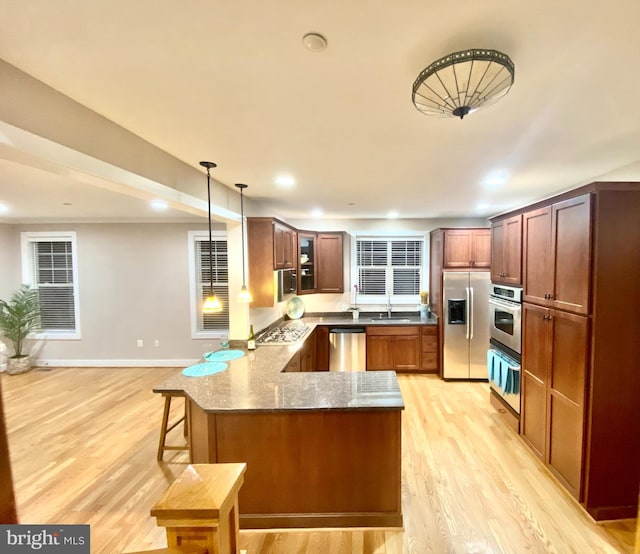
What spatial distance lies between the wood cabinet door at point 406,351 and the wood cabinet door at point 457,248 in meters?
1.27

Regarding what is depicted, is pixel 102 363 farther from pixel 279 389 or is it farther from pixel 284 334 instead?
pixel 279 389

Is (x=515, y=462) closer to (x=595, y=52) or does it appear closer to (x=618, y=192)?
(x=618, y=192)

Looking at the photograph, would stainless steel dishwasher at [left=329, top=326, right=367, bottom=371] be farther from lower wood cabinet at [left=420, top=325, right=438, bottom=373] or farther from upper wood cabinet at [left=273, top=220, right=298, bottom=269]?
upper wood cabinet at [left=273, top=220, right=298, bottom=269]

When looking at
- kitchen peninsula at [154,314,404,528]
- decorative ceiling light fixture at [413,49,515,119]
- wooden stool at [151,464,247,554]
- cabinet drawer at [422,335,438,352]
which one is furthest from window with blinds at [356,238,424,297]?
wooden stool at [151,464,247,554]

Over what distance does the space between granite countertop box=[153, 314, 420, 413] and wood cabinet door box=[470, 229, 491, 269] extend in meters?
2.94

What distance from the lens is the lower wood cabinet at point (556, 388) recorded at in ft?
7.14

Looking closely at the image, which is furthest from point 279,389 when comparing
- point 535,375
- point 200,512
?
point 535,375

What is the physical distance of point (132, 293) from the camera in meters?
5.28

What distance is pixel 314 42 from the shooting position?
109 centimetres

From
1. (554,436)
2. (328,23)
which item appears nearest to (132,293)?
(328,23)

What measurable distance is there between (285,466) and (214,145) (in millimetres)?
2149

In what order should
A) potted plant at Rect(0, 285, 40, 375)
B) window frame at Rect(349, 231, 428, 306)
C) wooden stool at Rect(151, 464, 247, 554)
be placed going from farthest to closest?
1. window frame at Rect(349, 231, 428, 306)
2. potted plant at Rect(0, 285, 40, 375)
3. wooden stool at Rect(151, 464, 247, 554)

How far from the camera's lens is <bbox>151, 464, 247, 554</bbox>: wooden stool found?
81cm

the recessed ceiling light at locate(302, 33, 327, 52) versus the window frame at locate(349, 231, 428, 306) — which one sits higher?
the recessed ceiling light at locate(302, 33, 327, 52)
